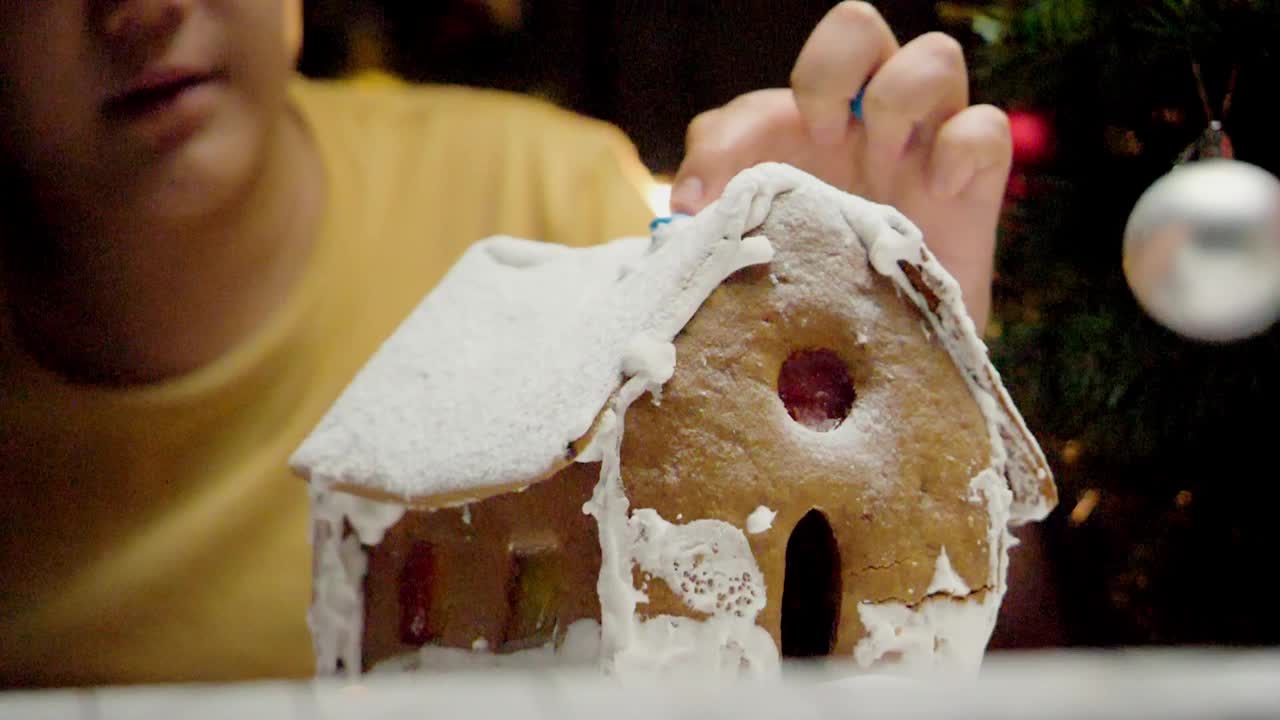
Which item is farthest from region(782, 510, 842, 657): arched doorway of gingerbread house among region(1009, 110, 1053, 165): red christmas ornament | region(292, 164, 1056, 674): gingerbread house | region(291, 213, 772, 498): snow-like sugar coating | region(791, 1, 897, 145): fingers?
region(1009, 110, 1053, 165): red christmas ornament

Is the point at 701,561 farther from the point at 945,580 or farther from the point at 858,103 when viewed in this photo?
the point at 858,103

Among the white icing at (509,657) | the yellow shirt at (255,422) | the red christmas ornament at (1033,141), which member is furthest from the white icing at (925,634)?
the red christmas ornament at (1033,141)

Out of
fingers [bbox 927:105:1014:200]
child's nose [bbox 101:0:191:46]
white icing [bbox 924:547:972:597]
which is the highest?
child's nose [bbox 101:0:191:46]

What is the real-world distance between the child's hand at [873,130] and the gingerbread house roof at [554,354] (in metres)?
0.07

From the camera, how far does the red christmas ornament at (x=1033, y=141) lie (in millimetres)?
710

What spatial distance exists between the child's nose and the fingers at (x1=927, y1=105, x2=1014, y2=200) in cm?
39

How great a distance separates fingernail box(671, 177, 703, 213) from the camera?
23.3 inches

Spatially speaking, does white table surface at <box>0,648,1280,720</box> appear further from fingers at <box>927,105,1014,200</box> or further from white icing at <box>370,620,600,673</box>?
fingers at <box>927,105,1014,200</box>

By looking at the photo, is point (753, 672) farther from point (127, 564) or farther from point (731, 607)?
point (127, 564)

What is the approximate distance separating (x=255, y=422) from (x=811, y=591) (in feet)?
1.11

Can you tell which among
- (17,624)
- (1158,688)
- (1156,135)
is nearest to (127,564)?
(17,624)

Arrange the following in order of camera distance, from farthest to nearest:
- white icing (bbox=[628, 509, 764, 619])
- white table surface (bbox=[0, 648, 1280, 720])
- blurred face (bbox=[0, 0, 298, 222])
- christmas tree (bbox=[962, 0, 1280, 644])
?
1. christmas tree (bbox=[962, 0, 1280, 644])
2. blurred face (bbox=[0, 0, 298, 222])
3. white icing (bbox=[628, 509, 764, 619])
4. white table surface (bbox=[0, 648, 1280, 720])

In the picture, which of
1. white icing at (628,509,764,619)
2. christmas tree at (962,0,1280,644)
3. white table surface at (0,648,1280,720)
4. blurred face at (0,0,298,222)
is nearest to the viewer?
white table surface at (0,648,1280,720)

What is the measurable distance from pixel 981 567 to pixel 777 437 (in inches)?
4.5
